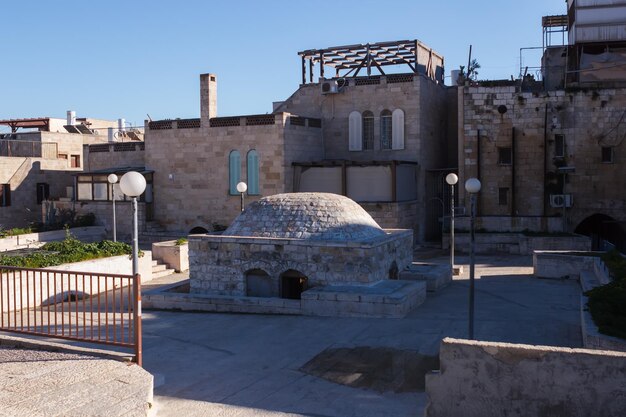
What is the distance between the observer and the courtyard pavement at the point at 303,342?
836 centimetres

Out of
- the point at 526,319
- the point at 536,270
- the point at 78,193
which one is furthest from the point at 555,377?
the point at 78,193

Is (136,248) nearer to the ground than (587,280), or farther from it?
farther from it

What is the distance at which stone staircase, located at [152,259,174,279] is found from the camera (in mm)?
20734

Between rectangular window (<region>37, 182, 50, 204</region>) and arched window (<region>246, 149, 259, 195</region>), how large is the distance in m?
12.3

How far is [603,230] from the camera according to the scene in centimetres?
2817

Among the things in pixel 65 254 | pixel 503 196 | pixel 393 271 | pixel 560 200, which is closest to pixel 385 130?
pixel 503 196

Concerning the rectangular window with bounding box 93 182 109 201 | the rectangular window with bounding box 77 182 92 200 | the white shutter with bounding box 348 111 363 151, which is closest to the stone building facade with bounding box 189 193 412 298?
the white shutter with bounding box 348 111 363 151

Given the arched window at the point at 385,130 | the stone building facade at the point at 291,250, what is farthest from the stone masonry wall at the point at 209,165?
the stone building facade at the point at 291,250

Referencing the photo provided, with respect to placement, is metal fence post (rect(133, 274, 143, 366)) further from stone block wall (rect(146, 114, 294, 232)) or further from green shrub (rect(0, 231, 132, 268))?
stone block wall (rect(146, 114, 294, 232))

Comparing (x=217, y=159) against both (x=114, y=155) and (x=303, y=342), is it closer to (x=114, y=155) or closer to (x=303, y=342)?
(x=114, y=155)

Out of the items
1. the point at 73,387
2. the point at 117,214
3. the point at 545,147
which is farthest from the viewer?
the point at 117,214

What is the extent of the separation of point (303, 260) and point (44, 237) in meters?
15.6

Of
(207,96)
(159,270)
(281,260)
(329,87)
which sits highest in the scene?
(329,87)

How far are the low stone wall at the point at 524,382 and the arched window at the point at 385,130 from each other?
68.5 ft
